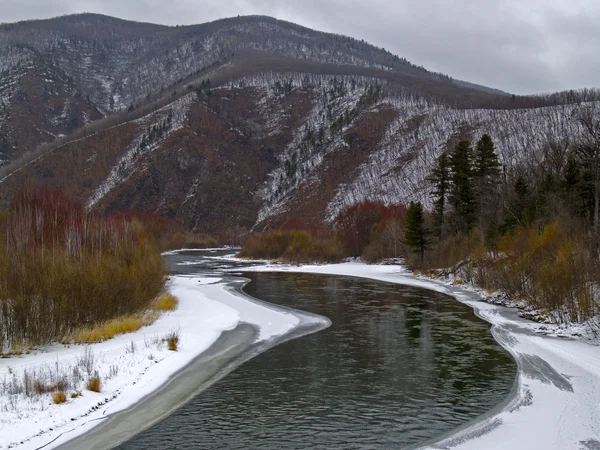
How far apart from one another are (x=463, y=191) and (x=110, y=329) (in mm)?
48495

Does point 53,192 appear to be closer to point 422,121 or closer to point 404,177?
point 404,177

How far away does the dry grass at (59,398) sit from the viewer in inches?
493

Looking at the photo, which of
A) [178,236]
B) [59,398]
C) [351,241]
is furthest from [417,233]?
[178,236]

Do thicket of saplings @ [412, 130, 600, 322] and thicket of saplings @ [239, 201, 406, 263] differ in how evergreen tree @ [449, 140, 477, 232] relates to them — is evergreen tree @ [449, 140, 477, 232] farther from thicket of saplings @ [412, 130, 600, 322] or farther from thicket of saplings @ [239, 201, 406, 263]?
thicket of saplings @ [239, 201, 406, 263]

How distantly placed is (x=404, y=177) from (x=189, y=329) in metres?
140

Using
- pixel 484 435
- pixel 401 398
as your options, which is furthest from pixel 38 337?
pixel 484 435

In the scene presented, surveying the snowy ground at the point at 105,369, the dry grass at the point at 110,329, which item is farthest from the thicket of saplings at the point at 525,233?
the dry grass at the point at 110,329

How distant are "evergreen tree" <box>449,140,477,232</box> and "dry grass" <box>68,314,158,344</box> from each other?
43.7 m

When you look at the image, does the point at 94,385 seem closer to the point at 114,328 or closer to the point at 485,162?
the point at 114,328

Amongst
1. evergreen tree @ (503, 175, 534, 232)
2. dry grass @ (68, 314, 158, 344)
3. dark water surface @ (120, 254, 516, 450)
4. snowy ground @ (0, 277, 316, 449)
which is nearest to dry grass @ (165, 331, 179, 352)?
snowy ground @ (0, 277, 316, 449)

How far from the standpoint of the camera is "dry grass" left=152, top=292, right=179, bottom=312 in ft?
99.3

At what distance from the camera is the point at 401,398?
14.1m

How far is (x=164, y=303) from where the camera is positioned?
31469 mm

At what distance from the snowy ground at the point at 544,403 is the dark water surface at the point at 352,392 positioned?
1.64 feet
